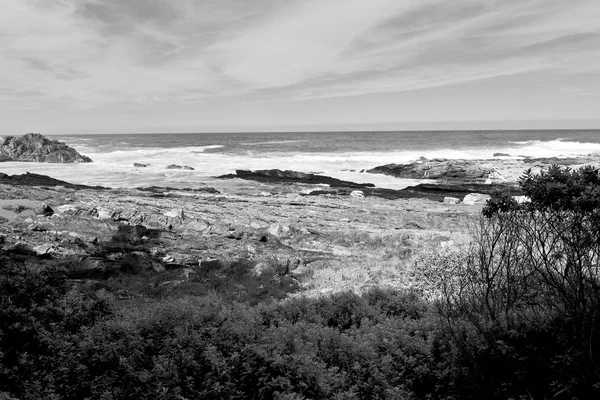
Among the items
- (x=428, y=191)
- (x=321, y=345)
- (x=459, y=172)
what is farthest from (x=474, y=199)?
(x=321, y=345)

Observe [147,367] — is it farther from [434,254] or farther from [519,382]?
[434,254]

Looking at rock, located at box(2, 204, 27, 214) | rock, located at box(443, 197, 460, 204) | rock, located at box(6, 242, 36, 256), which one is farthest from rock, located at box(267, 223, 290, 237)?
rock, located at box(443, 197, 460, 204)

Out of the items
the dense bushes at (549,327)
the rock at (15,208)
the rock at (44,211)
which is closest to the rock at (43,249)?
the rock at (44,211)

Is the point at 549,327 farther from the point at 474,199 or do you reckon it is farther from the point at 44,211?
the point at 474,199

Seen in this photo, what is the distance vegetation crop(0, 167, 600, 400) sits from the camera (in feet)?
16.4

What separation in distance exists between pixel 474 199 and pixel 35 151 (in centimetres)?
5203

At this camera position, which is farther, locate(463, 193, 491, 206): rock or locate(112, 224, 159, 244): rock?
locate(463, 193, 491, 206): rock

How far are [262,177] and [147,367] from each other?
31.6 meters

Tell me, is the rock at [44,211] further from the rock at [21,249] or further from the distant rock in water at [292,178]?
the distant rock in water at [292,178]

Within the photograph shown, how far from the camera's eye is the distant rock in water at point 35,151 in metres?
51.8

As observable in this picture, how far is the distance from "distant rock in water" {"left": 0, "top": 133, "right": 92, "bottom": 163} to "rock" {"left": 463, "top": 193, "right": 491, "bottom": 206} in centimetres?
4534

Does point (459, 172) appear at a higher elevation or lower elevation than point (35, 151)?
lower

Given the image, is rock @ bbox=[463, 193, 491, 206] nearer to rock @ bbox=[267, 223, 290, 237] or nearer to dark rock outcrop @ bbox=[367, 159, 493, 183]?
dark rock outcrop @ bbox=[367, 159, 493, 183]

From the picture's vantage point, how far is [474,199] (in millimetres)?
26531
